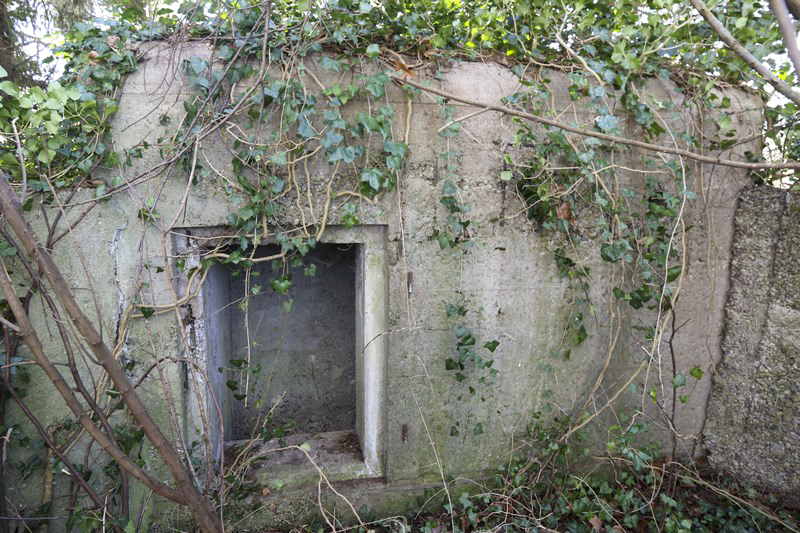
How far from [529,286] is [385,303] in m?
0.82

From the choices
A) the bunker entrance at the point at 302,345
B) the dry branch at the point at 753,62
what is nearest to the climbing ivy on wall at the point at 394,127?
the dry branch at the point at 753,62

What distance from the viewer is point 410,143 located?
264 centimetres

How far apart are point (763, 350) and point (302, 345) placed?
2966mm

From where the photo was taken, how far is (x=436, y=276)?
2.75 meters

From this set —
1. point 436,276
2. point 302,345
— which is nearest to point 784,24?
point 436,276

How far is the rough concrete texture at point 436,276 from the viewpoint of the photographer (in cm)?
242

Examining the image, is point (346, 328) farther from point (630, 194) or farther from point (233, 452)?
point (630, 194)

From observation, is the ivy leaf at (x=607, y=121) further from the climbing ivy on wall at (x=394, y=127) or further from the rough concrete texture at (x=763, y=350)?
the rough concrete texture at (x=763, y=350)

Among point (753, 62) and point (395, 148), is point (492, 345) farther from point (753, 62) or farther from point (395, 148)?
point (753, 62)

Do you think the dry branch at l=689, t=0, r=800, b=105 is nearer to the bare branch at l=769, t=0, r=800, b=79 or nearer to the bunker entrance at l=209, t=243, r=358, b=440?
the bare branch at l=769, t=0, r=800, b=79

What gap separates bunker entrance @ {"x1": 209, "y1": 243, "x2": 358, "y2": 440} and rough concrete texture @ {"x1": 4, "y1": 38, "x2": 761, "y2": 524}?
52 centimetres

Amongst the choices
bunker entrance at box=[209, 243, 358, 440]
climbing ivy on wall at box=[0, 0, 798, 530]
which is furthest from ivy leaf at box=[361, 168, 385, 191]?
bunker entrance at box=[209, 243, 358, 440]

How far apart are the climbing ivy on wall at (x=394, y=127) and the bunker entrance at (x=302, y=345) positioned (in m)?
0.83

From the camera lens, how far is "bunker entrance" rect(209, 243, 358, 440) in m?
3.64
